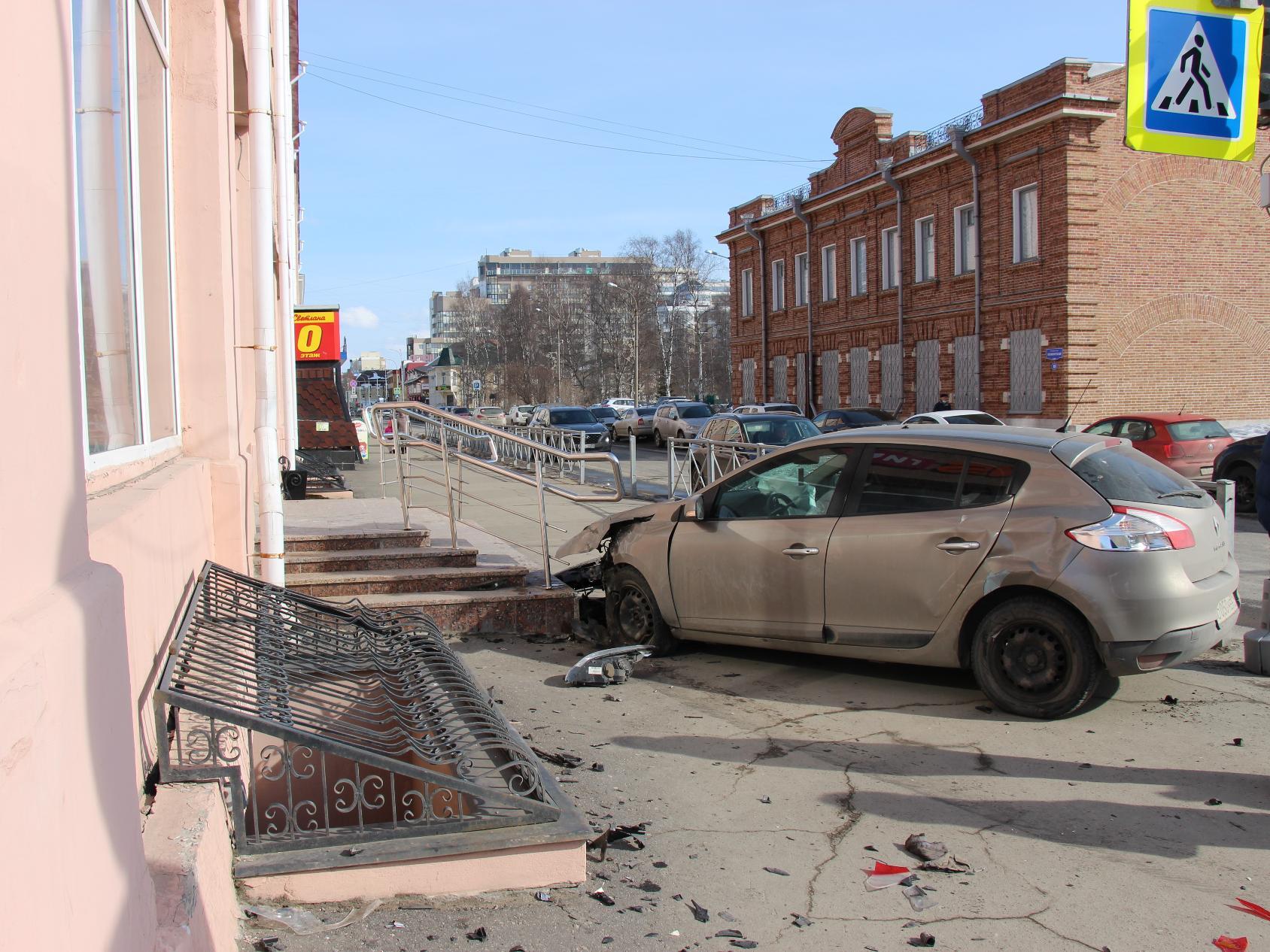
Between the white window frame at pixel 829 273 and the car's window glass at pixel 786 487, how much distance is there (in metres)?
35.2

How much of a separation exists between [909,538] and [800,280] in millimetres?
38836

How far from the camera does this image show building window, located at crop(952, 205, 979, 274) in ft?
110

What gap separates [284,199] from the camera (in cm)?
1291

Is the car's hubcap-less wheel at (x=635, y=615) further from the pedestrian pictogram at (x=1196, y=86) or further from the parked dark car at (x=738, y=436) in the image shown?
the parked dark car at (x=738, y=436)

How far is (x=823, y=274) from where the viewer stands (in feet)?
137

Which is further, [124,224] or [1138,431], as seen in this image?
[1138,431]

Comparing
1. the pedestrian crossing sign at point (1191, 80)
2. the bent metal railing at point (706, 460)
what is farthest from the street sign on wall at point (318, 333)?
the pedestrian crossing sign at point (1191, 80)

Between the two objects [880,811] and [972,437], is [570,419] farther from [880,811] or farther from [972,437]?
[880,811]

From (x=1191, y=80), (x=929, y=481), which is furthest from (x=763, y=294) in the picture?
(x=929, y=481)

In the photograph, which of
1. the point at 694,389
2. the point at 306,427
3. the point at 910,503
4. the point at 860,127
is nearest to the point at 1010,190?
the point at 860,127

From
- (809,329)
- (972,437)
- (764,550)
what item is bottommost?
(764,550)

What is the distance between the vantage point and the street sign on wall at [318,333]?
2583cm

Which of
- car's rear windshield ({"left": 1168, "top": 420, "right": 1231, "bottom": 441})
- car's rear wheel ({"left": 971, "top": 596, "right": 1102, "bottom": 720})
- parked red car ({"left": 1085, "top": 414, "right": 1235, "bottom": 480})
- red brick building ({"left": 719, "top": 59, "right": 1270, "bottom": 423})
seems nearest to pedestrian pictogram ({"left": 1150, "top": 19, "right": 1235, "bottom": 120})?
car's rear wheel ({"left": 971, "top": 596, "right": 1102, "bottom": 720})

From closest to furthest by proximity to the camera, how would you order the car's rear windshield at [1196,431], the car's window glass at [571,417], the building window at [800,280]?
the car's rear windshield at [1196,431] → the car's window glass at [571,417] → the building window at [800,280]
